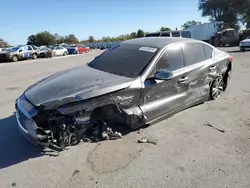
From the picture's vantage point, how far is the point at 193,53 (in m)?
4.86

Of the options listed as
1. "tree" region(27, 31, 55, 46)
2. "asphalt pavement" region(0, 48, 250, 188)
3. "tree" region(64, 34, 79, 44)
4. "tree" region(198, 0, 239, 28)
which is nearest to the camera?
"asphalt pavement" region(0, 48, 250, 188)

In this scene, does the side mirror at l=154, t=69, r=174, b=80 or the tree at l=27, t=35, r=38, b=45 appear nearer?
the side mirror at l=154, t=69, r=174, b=80

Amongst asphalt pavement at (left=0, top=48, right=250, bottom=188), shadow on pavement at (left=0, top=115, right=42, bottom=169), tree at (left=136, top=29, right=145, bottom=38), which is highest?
tree at (left=136, top=29, right=145, bottom=38)

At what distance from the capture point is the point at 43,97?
10.4ft

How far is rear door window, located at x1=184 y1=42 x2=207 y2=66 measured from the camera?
466cm

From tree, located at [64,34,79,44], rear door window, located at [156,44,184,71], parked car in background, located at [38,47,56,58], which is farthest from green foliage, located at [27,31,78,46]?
rear door window, located at [156,44,184,71]

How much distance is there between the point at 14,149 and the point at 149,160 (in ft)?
6.78

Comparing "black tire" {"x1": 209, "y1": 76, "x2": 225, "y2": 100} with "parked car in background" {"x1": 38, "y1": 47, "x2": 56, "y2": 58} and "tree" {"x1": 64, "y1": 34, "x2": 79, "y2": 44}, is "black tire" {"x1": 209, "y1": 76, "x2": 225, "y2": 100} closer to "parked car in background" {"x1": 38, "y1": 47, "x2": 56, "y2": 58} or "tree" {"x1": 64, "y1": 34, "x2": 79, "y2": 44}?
"parked car in background" {"x1": 38, "y1": 47, "x2": 56, "y2": 58}

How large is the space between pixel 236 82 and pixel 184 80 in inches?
165

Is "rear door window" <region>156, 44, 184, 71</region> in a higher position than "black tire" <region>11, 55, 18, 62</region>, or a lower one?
higher

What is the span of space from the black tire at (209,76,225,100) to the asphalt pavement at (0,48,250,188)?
3.84 feet

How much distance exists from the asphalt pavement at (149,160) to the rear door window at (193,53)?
121 centimetres

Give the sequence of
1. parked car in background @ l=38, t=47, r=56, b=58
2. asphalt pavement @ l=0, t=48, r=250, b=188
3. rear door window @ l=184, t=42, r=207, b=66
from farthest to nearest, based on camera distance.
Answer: parked car in background @ l=38, t=47, r=56, b=58, rear door window @ l=184, t=42, r=207, b=66, asphalt pavement @ l=0, t=48, r=250, b=188

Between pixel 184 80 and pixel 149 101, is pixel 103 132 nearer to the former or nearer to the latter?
pixel 149 101
